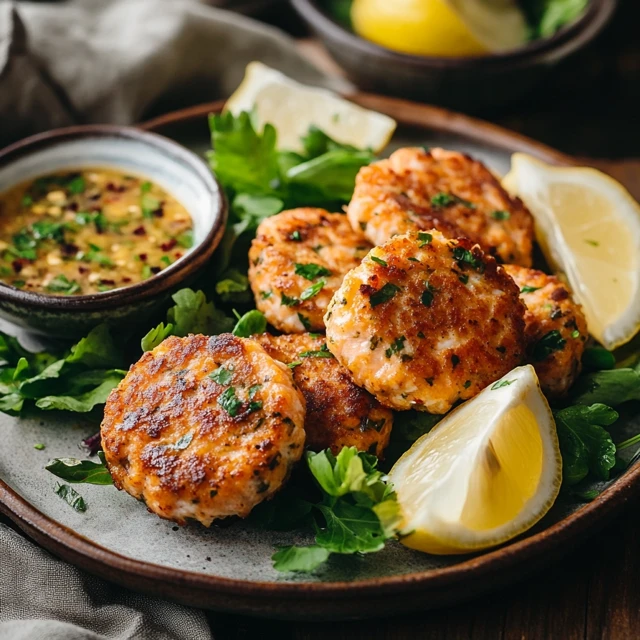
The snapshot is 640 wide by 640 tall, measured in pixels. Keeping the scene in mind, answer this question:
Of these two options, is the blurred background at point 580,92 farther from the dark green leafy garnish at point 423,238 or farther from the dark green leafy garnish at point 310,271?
the dark green leafy garnish at point 423,238

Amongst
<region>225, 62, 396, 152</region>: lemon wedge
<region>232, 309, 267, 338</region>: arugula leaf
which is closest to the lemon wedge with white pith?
<region>232, 309, 267, 338</region>: arugula leaf

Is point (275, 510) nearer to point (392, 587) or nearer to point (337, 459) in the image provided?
point (337, 459)

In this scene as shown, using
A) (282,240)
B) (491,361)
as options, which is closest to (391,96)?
(282,240)

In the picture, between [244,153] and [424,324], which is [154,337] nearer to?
[424,324]

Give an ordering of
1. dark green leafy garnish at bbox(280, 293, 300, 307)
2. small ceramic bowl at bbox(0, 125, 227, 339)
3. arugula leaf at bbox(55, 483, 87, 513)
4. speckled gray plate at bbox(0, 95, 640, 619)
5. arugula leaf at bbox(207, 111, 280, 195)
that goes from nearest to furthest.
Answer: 1. speckled gray plate at bbox(0, 95, 640, 619)
2. arugula leaf at bbox(55, 483, 87, 513)
3. dark green leafy garnish at bbox(280, 293, 300, 307)
4. small ceramic bowl at bbox(0, 125, 227, 339)
5. arugula leaf at bbox(207, 111, 280, 195)

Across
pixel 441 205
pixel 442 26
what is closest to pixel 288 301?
pixel 441 205

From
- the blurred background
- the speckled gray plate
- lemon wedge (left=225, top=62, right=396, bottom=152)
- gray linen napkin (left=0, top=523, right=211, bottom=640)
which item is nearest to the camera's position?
the speckled gray plate

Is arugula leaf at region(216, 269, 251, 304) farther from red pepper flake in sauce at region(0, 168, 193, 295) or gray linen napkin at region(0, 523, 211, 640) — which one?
gray linen napkin at region(0, 523, 211, 640)

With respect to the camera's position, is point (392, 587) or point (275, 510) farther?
point (275, 510)
